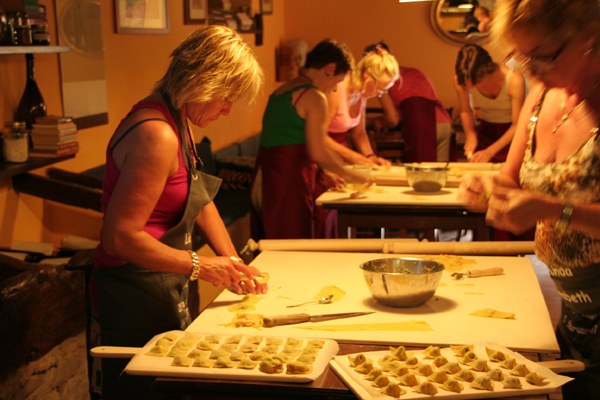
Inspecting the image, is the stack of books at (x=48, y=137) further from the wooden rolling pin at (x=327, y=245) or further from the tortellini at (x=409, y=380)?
the tortellini at (x=409, y=380)

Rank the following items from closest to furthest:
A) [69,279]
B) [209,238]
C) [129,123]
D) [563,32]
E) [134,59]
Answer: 1. [563,32]
2. [129,123]
3. [209,238]
4. [69,279]
5. [134,59]

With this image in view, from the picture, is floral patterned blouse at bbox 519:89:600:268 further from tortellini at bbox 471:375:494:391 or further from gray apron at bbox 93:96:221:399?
gray apron at bbox 93:96:221:399

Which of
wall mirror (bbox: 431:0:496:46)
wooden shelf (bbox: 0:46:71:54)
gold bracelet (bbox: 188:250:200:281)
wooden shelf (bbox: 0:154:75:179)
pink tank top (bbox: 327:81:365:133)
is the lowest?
gold bracelet (bbox: 188:250:200:281)

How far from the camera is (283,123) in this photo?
11.9 ft

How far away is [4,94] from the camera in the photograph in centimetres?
285

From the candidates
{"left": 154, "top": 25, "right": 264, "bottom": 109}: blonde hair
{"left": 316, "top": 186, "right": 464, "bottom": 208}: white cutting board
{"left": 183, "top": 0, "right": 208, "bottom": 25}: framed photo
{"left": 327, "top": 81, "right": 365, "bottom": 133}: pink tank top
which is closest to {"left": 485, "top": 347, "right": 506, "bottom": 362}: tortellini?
{"left": 154, "top": 25, "right": 264, "bottom": 109}: blonde hair

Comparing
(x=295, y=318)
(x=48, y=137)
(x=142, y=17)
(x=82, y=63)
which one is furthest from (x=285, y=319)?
(x=142, y=17)

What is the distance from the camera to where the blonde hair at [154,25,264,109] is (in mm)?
1676

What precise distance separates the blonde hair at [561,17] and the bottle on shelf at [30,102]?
2.37m

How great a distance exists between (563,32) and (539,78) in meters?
0.13

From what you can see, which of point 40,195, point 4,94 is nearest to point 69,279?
point 40,195

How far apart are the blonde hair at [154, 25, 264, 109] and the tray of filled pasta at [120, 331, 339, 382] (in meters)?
0.68

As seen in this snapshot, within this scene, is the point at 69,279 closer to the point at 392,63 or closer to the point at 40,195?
the point at 40,195

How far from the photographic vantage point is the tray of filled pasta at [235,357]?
4.13ft
